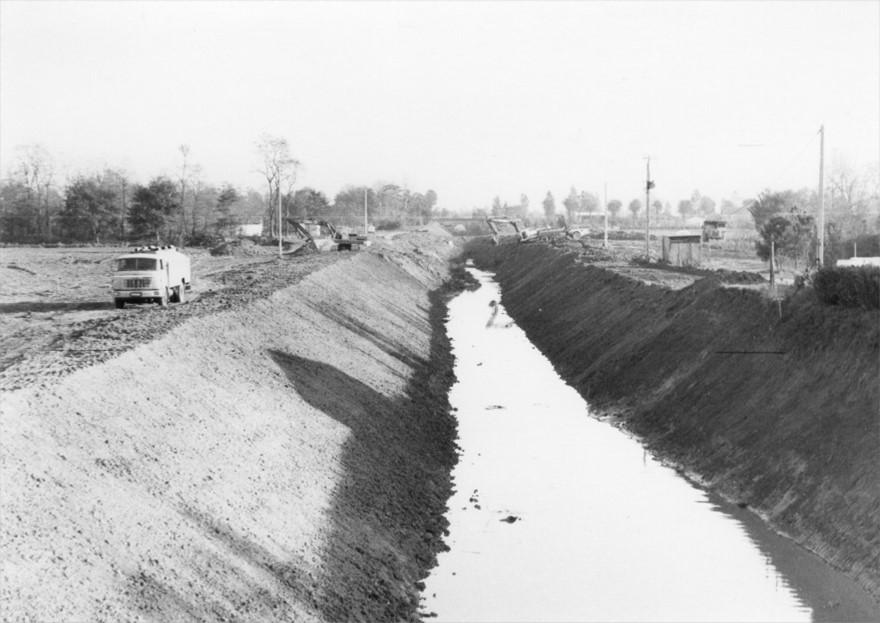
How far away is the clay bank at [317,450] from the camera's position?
36.8ft

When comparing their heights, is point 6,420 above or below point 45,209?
below

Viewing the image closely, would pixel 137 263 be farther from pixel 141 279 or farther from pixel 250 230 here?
pixel 250 230

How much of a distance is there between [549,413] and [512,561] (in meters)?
12.6

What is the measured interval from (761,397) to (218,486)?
13.8 m

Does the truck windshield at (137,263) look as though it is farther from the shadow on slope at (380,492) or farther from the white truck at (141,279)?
the shadow on slope at (380,492)

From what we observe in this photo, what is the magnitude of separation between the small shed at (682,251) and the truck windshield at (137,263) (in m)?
31.7

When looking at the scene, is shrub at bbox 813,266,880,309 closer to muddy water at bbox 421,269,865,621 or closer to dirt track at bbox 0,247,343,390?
muddy water at bbox 421,269,865,621

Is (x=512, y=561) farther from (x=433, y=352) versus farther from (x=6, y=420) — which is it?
(x=433, y=352)

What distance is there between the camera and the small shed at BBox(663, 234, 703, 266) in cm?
5153

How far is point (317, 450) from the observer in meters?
18.6

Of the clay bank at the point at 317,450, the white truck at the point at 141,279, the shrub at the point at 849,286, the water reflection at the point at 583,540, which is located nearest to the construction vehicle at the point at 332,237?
the clay bank at the point at 317,450

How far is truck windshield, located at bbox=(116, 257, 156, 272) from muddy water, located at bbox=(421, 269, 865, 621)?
12.4 meters

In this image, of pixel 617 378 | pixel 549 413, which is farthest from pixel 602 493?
pixel 617 378

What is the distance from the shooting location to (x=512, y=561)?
53.5 feet
